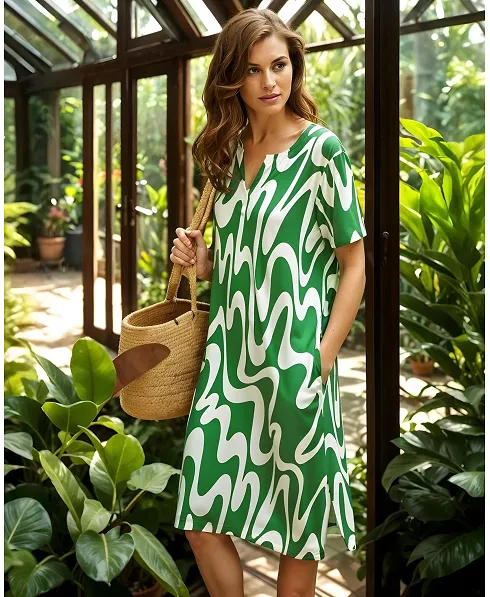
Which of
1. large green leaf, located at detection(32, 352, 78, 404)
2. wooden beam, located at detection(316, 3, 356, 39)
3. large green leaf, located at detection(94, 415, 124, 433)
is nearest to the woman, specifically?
large green leaf, located at detection(94, 415, 124, 433)

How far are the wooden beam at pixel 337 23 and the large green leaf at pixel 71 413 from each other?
66.0 inches

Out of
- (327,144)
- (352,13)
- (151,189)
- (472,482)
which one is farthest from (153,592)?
(352,13)

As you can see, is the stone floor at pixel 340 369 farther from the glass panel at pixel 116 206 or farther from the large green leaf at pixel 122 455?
the large green leaf at pixel 122 455

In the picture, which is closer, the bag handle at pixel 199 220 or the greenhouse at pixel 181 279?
the bag handle at pixel 199 220

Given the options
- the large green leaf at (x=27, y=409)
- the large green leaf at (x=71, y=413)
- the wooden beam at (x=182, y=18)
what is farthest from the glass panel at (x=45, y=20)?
the large green leaf at (x=71, y=413)

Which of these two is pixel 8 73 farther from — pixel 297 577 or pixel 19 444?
pixel 297 577

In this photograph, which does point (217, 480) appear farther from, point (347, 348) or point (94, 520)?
point (347, 348)

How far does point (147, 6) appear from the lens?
3164 millimetres

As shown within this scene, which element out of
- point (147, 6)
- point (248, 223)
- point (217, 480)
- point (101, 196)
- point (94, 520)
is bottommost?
point (94, 520)

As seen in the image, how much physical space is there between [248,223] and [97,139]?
5.55 ft

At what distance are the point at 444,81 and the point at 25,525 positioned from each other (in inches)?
78.1

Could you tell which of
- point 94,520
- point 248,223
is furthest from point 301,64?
point 94,520

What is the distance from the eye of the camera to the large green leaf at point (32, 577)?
82.1 inches

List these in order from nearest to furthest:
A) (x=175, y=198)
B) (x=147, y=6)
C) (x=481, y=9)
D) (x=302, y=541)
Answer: (x=302, y=541)
(x=481, y=9)
(x=147, y=6)
(x=175, y=198)
